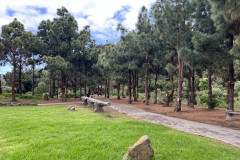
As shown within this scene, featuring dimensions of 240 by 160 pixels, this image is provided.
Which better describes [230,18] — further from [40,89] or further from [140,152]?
[40,89]

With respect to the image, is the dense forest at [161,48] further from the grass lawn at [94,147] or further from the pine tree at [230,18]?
the grass lawn at [94,147]

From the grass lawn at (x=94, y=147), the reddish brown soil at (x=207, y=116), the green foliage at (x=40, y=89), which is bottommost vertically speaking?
the reddish brown soil at (x=207, y=116)

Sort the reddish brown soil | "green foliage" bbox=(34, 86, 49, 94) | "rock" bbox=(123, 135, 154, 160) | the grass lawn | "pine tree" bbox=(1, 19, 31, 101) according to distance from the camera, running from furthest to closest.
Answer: "green foliage" bbox=(34, 86, 49, 94) < "pine tree" bbox=(1, 19, 31, 101) < the reddish brown soil < the grass lawn < "rock" bbox=(123, 135, 154, 160)

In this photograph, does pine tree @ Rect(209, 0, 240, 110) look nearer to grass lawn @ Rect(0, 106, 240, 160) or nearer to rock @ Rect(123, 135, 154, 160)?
grass lawn @ Rect(0, 106, 240, 160)

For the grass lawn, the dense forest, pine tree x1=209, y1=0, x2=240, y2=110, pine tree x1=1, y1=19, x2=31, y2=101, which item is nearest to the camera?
the grass lawn

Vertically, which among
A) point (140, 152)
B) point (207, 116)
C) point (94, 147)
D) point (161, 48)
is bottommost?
point (207, 116)

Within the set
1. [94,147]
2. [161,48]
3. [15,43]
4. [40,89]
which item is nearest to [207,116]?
[161,48]

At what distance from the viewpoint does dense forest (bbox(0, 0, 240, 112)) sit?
349 inches

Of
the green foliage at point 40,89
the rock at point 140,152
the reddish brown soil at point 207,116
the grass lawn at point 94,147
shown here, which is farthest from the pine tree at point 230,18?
the green foliage at point 40,89

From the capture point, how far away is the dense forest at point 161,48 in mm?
8859

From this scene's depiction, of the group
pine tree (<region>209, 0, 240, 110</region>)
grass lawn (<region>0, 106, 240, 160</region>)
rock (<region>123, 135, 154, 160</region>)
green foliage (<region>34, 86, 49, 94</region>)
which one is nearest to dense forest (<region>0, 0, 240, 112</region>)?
pine tree (<region>209, 0, 240, 110</region>)

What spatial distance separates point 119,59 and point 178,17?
848 centimetres

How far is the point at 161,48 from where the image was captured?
50.6ft

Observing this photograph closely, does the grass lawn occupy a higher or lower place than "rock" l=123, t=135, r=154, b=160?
lower
